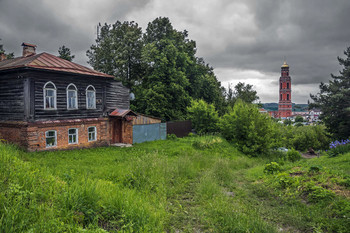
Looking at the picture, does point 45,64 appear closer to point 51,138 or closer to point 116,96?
point 51,138

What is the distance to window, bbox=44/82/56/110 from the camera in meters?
14.1

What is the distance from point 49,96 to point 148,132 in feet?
29.3

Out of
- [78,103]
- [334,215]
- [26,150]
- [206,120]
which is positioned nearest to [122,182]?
[334,215]

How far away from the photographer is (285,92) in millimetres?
118000

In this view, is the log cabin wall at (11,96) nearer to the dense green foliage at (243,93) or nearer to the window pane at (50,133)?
the window pane at (50,133)

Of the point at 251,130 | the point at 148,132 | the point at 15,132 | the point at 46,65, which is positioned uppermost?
the point at 46,65

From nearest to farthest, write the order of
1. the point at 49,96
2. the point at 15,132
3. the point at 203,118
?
the point at 15,132 → the point at 49,96 → the point at 203,118

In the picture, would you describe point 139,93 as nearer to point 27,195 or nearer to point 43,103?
point 43,103

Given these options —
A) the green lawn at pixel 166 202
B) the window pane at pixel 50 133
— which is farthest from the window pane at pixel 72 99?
the green lawn at pixel 166 202

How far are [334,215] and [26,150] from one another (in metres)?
14.8

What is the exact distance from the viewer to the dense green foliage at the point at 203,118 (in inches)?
982

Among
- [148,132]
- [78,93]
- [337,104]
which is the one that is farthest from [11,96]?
[337,104]

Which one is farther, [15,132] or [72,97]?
[72,97]

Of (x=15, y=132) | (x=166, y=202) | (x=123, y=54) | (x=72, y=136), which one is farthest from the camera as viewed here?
(x=123, y=54)
